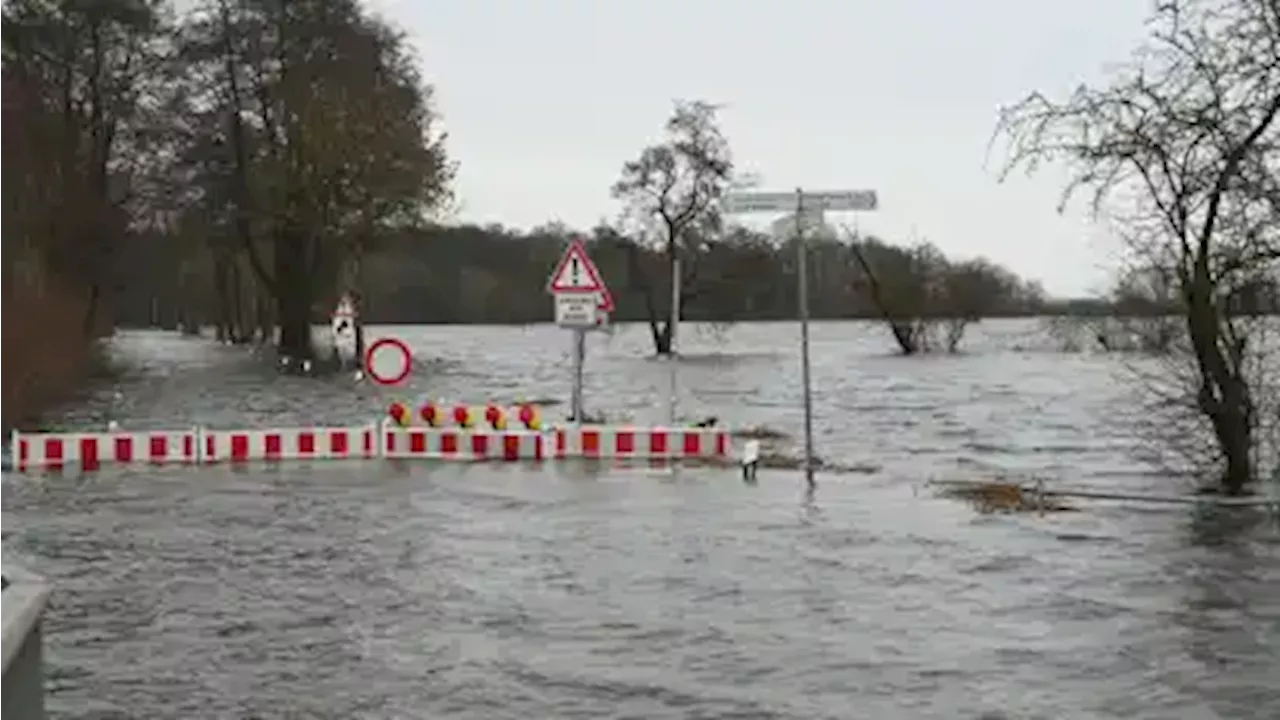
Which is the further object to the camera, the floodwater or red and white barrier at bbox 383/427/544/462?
red and white barrier at bbox 383/427/544/462

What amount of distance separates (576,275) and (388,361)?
4792 mm

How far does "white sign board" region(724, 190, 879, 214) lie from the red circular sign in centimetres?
865

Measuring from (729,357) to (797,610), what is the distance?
6888 cm

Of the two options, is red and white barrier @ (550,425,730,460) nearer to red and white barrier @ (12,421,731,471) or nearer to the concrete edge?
red and white barrier @ (12,421,731,471)

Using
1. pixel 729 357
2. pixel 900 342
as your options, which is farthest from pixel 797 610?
pixel 900 342

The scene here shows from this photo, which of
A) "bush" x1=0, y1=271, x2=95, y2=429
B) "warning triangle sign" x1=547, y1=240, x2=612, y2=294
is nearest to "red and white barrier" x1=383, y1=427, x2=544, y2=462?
"warning triangle sign" x1=547, y1=240, x2=612, y2=294

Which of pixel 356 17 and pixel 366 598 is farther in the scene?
pixel 356 17

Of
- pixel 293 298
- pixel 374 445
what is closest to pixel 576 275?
pixel 374 445

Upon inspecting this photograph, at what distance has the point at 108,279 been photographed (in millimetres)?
57094

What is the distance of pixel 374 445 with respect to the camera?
924 inches

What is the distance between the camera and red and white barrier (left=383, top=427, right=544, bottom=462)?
22531 mm

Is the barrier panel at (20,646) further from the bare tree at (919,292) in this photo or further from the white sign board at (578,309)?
the bare tree at (919,292)

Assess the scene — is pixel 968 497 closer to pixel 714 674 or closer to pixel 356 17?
pixel 714 674

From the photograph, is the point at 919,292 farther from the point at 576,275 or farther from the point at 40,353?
the point at 576,275
